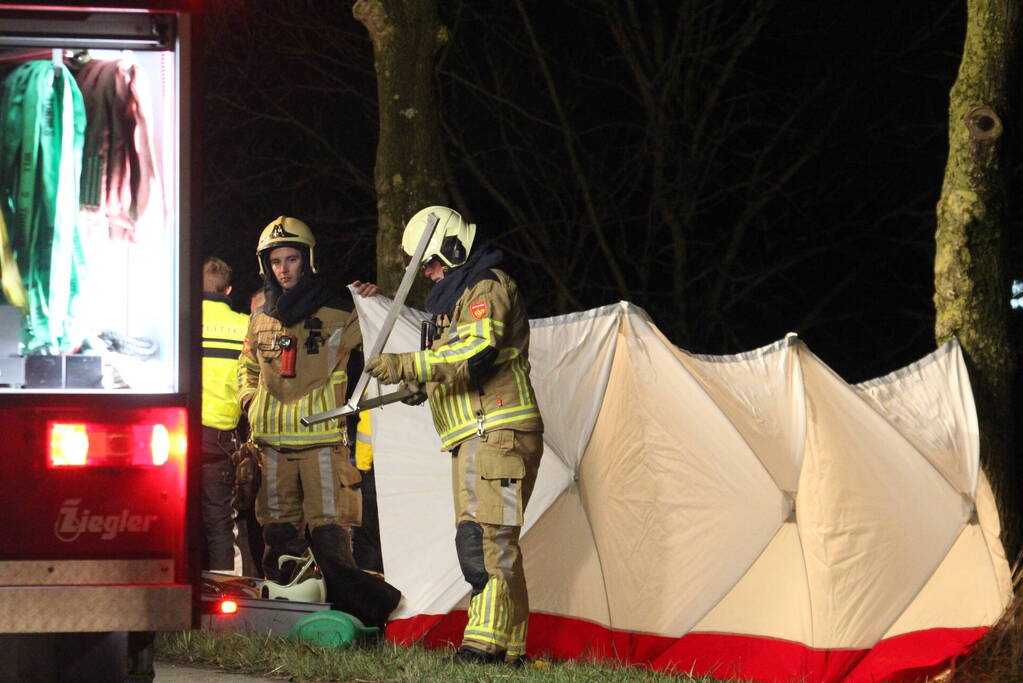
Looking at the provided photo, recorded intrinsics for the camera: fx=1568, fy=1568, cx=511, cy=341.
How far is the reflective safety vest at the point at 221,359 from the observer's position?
28.8ft

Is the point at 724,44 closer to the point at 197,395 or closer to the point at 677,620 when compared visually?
the point at 677,620

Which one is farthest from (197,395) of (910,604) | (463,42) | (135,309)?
(463,42)

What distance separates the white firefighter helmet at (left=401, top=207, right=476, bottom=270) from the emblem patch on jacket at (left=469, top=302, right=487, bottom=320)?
0.30 metres

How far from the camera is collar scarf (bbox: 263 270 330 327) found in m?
7.71

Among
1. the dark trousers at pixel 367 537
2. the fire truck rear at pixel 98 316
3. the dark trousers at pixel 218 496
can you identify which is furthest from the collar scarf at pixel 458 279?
the dark trousers at pixel 218 496

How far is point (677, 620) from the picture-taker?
665 cm

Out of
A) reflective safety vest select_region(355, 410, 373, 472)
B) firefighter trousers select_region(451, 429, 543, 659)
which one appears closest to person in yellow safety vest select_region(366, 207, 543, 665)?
firefighter trousers select_region(451, 429, 543, 659)

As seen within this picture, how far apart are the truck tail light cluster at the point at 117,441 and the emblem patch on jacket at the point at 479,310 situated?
231 centimetres

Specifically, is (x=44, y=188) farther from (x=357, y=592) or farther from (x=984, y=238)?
(x=984, y=238)

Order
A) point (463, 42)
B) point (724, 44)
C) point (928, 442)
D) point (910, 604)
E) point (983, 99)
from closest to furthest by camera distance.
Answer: point (910, 604) → point (928, 442) → point (983, 99) → point (724, 44) → point (463, 42)

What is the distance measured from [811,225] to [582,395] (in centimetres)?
1232

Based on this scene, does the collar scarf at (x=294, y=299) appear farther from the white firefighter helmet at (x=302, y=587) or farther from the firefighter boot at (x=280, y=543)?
the white firefighter helmet at (x=302, y=587)

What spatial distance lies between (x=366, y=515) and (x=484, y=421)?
2338 millimetres

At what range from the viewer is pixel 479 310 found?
6395 mm
